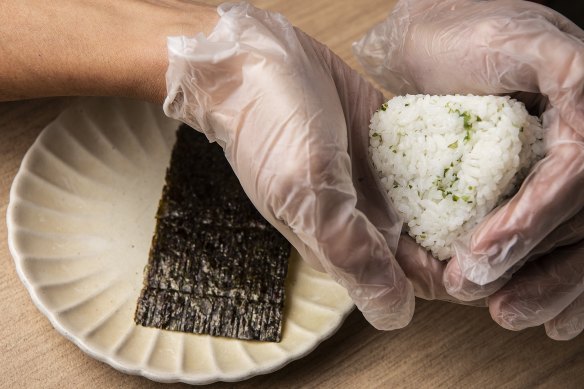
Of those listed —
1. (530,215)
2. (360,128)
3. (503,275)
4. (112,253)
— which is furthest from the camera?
(112,253)

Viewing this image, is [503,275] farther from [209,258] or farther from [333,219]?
[209,258]

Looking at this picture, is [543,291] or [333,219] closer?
[333,219]

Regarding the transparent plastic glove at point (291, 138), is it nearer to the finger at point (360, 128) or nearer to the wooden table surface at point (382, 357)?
the finger at point (360, 128)

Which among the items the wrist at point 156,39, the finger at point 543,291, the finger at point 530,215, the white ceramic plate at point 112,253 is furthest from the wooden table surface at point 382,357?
the wrist at point 156,39

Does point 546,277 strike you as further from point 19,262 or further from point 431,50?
point 19,262

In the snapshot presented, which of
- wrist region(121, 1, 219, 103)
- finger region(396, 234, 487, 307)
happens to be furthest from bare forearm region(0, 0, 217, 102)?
finger region(396, 234, 487, 307)

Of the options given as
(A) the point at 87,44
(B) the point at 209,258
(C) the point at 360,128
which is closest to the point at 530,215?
(C) the point at 360,128
